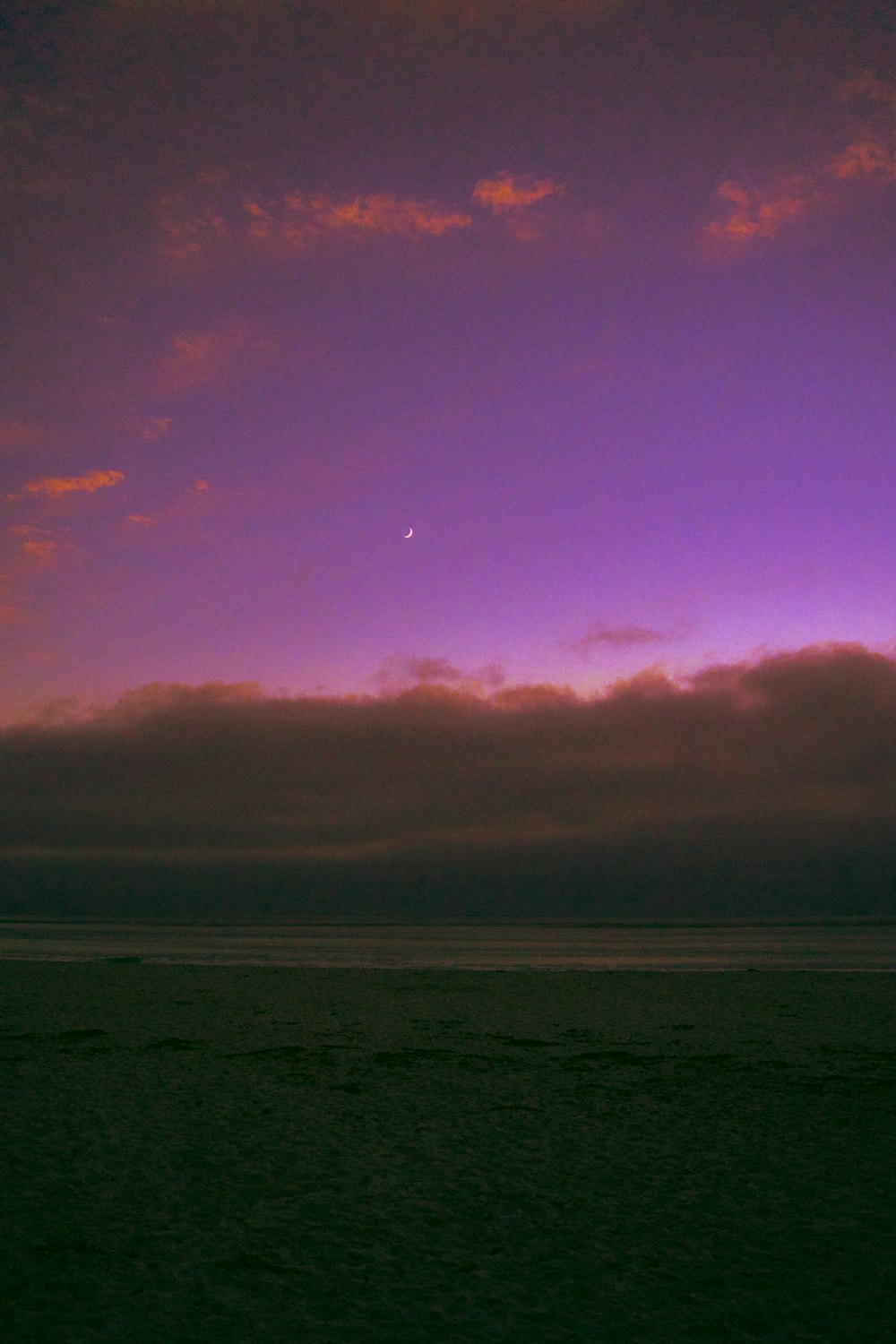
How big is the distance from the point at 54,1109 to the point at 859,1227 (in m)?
8.05

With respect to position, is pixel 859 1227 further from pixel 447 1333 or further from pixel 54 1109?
pixel 54 1109

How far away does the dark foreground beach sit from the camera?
5141 millimetres

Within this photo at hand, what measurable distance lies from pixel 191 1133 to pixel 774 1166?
5518 mm

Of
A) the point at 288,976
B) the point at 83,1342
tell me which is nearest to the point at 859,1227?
the point at 83,1342

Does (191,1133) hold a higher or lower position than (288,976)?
higher

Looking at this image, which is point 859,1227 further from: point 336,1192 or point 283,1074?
point 283,1074

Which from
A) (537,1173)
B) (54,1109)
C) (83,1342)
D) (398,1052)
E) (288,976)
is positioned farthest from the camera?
(288,976)

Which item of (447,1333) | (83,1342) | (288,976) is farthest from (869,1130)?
(288,976)

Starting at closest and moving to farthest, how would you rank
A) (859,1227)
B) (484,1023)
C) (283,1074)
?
(859,1227) → (283,1074) → (484,1023)

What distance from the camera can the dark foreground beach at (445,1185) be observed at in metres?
5.14

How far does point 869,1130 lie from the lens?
9.13 m

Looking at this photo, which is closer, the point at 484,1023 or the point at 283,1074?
the point at 283,1074

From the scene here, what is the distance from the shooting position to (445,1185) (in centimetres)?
741

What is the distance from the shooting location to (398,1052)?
13555 millimetres
